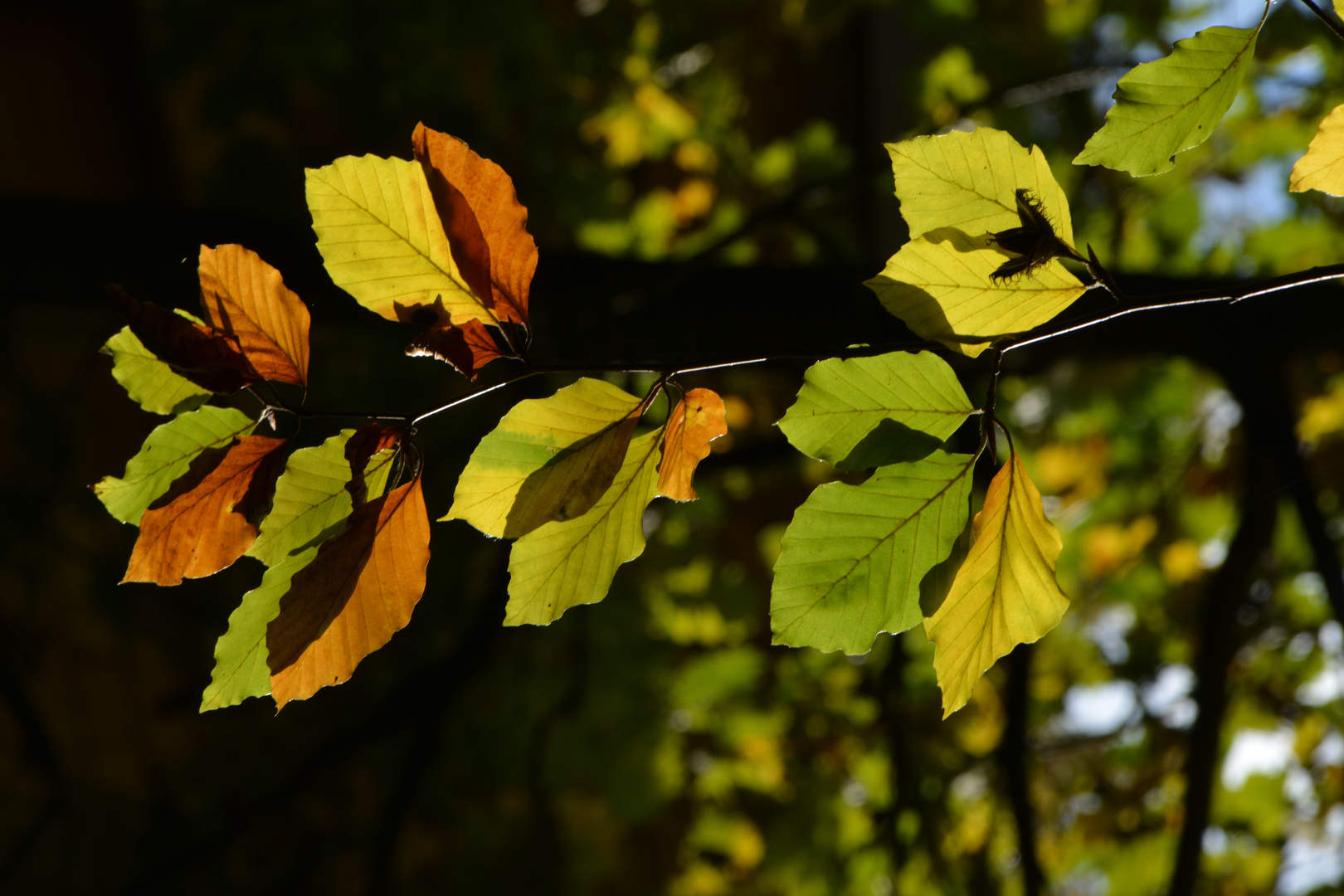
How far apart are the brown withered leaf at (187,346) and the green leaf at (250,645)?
11 cm

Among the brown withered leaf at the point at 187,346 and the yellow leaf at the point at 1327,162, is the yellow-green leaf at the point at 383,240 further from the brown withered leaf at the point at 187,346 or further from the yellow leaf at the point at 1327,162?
the yellow leaf at the point at 1327,162

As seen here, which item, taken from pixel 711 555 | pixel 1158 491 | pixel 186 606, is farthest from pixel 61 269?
pixel 1158 491

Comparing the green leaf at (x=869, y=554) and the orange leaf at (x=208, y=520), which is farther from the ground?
the orange leaf at (x=208, y=520)

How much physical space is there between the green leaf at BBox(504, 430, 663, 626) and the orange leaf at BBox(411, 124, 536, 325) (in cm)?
12

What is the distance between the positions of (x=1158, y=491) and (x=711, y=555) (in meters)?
1.29

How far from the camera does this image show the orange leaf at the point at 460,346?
0.43 m

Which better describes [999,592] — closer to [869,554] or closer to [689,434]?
[869,554]

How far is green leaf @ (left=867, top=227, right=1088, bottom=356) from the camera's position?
418mm

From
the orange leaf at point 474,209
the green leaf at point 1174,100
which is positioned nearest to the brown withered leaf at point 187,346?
the orange leaf at point 474,209

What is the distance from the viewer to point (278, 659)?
422 mm

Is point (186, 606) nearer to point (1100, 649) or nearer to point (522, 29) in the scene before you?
point (522, 29)

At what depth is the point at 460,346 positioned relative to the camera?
44 centimetres

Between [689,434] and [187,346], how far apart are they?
10.7 inches

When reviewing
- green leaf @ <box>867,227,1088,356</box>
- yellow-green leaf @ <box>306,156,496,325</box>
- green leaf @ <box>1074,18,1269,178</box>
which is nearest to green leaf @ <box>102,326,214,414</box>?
yellow-green leaf @ <box>306,156,496,325</box>
